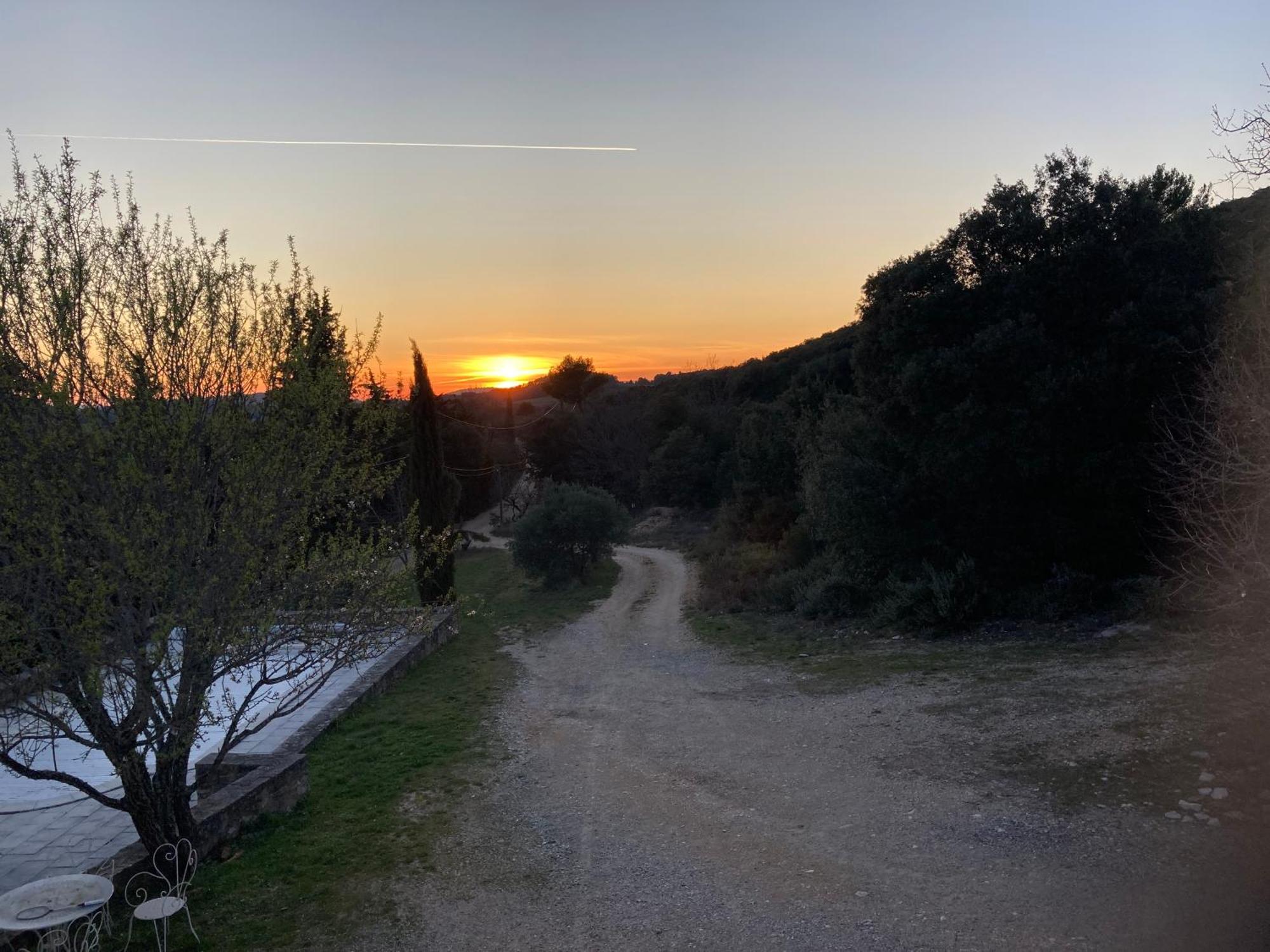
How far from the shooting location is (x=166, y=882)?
21.5 ft

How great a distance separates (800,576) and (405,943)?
15.1 m

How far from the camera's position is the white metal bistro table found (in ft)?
16.8

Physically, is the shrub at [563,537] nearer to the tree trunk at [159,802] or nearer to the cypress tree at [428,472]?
the cypress tree at [428,472]

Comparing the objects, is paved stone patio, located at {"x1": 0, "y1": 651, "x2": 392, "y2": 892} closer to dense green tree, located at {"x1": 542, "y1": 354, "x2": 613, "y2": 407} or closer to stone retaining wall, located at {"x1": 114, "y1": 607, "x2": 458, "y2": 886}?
stone retaining wall, located at {"x1": 114, "y1": 607, "x2": 458, "y2": 886}

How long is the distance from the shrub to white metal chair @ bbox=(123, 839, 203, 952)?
18669 mm

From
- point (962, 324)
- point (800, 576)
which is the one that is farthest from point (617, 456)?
point (962, 324)

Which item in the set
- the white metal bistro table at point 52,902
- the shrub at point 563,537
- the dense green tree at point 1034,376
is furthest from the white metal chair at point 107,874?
the shrub at point 563,537

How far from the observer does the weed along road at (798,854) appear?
18.5ft

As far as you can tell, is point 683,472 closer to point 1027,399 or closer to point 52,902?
point 1027,399

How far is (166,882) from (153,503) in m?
2.93

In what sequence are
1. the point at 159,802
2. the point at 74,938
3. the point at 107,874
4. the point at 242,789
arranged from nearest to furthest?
the point at 74,938, the point at 107,874, the point at 159,802, the point at 242,789

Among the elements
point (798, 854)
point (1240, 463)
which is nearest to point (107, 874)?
point (798, 854)

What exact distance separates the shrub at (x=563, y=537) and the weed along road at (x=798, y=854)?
48.9 feet

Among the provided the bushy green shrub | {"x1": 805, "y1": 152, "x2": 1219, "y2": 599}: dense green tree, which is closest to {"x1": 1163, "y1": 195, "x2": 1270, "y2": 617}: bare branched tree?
{"x1": 805, "y1": 152, "x2": 1219, "y2": 599}: dense green tree
